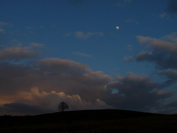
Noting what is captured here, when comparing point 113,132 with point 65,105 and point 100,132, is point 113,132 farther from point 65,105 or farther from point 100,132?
point 65,105

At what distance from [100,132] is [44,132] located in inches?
337

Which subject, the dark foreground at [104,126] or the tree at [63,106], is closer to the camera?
the dark foreground at [104,126]

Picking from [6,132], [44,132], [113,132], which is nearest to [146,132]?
[113,132]

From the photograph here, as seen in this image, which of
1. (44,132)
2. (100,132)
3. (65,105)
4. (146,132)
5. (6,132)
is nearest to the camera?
(146,132)

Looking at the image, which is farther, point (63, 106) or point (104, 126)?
point (63, 106)

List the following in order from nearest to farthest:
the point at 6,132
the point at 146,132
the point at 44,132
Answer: the point at 146,132 → the point at 44,132 → the point at 6,132

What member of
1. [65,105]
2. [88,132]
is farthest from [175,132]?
[65,105]

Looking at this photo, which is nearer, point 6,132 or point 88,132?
point 88,132

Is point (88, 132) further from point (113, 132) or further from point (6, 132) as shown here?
point (6, 132)

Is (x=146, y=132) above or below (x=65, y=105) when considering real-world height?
below

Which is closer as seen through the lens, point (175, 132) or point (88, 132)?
point (175, 132)

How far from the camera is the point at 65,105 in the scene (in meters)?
123

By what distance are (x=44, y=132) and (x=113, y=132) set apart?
9756mm

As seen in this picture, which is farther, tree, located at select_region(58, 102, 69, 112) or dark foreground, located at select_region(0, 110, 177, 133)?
tree, located at select_region(58, 102, 69, 112)
